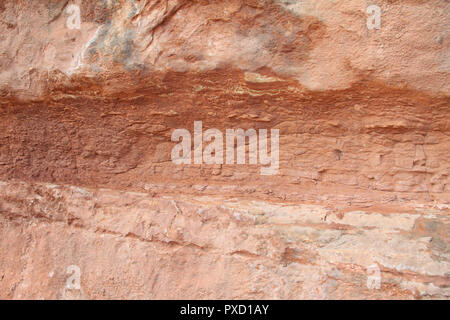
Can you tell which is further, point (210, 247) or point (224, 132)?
point (224, 132)

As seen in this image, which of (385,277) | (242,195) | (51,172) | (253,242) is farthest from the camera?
(51,172)

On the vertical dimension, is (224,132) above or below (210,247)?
above

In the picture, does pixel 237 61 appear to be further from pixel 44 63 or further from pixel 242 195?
pixel 44 63

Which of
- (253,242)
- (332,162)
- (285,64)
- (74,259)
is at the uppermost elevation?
(285,64)

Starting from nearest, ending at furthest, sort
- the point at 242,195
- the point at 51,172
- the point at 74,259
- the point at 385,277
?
the point at 385,277, the point at 74,259, the point at 242,195, the point at 51,172

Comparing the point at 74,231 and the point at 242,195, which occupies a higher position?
the point at 242,195

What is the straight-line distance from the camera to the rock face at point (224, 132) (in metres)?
2.11

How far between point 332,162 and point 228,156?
670mm

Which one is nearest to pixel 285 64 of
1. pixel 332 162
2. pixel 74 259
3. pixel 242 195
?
pixel 332 162

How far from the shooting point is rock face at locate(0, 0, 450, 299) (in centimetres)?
211

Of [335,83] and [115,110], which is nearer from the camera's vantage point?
[335,83]

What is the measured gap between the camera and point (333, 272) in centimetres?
205

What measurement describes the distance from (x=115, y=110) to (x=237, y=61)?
0.90 m

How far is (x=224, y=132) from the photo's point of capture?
260 cm
